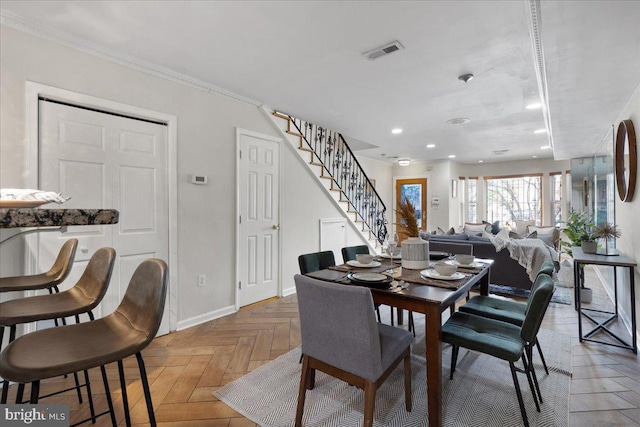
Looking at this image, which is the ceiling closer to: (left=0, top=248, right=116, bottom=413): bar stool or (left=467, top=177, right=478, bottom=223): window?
(left=0, top=248, right=116, bottom=413): bar stool

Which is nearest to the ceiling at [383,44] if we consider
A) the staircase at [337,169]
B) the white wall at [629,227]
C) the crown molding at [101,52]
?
the crown molding at [101,52]

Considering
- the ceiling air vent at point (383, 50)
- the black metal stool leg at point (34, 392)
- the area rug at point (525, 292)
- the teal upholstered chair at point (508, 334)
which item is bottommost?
the area rug at point (525, 292)

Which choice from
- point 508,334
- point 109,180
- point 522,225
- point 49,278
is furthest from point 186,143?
point 522,225

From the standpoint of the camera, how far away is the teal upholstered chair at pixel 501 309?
2.04 m

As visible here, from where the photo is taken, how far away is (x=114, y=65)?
8.41ft

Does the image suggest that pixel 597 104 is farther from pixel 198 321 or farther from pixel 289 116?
pixel 198 321

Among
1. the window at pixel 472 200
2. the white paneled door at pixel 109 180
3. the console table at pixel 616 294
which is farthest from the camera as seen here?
the window at pixel 472 200

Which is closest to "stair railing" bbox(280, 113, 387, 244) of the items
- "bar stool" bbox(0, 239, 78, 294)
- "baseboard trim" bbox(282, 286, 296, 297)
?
"baseboard trim" bbox(282, 286, 296, 297)

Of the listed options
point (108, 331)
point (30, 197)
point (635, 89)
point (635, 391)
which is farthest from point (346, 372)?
point (635, 89)

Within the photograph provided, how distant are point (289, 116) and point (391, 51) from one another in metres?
1.99

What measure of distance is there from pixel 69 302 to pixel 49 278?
14.8 inches

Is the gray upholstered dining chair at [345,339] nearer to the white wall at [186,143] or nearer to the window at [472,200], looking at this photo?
the white wall at [186,143]

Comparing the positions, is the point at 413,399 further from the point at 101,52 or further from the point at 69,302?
the point at 101,52

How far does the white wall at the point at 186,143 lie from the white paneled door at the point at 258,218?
130mm
